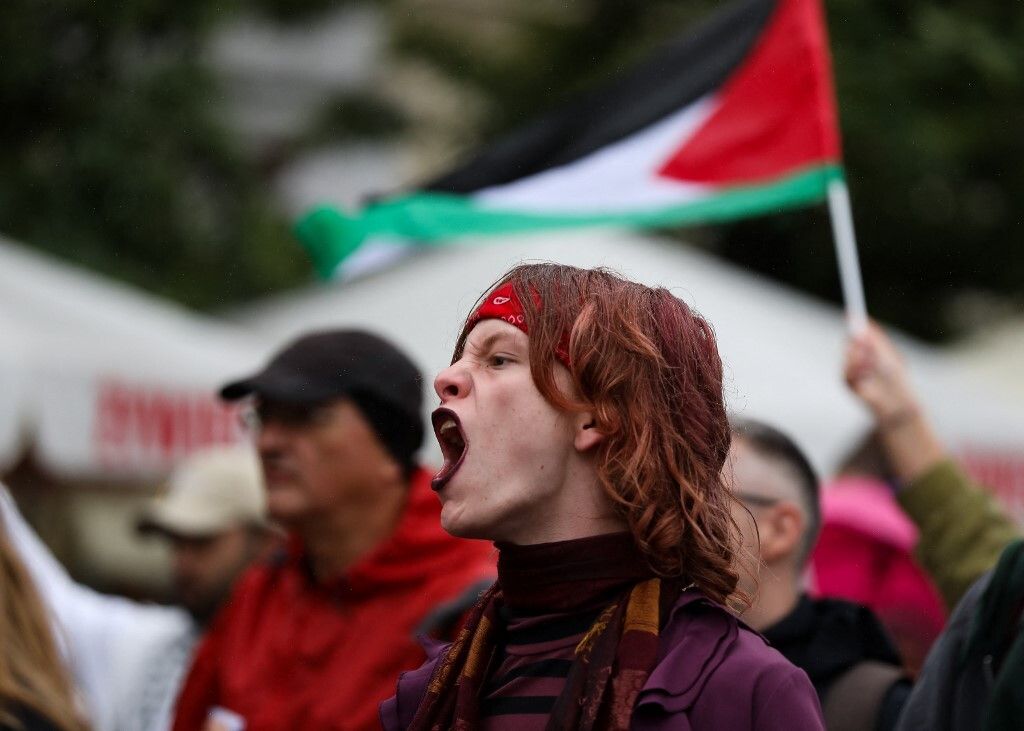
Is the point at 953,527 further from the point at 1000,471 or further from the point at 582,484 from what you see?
the point at 1000,471

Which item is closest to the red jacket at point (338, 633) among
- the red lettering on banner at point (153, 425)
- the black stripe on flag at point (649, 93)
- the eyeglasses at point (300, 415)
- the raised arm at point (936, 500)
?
the eyeglasses at point (300, 415)

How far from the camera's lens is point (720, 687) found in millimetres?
1855

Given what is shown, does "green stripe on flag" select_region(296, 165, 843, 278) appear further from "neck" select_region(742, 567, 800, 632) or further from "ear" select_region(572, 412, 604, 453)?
"ear" select_region(572, 412, 604, 453)

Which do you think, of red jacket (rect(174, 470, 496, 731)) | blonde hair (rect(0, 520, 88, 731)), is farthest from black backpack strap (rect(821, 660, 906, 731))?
blonde hair (rect(0, 520, 88, 731))

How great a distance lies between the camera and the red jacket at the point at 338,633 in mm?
3283

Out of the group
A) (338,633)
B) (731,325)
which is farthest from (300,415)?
(731,325)

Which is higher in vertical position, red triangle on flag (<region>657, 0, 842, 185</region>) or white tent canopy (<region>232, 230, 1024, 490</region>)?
red triangle on flag (<region>657, 0, 842, 185</region>)

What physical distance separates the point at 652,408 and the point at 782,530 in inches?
55.3

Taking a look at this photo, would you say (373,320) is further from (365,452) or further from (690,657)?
(690,657)

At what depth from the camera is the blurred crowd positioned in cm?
196

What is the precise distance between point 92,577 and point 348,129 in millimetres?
6988

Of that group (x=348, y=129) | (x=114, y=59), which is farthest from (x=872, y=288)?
(x=114, y=59)

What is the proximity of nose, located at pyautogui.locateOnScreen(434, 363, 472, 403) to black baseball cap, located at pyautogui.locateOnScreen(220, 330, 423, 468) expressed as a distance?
4.58ft

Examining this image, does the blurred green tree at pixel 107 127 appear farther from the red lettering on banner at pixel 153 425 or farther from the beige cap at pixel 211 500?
the beige cap at pixel 211 500
